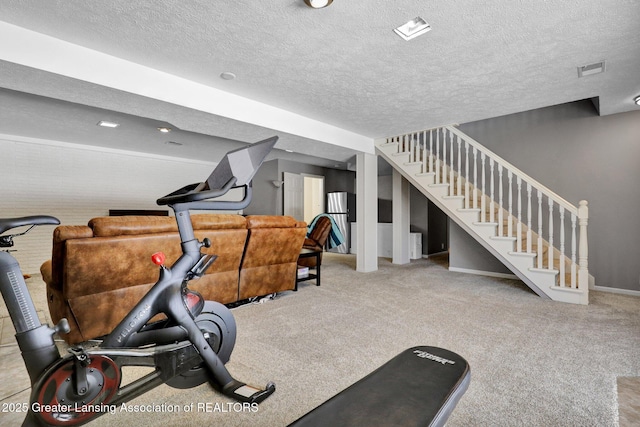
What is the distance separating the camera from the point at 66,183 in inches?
231

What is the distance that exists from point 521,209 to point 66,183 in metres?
7.88

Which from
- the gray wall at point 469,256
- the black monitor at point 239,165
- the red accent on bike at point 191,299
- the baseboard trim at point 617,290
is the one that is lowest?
the baseboard trim at point 617,290

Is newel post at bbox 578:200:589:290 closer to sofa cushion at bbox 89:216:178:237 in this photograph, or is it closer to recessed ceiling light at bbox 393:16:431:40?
recessed ceiling light at bbox 393:16:431:40

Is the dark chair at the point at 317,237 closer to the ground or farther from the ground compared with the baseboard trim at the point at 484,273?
farther from the ground

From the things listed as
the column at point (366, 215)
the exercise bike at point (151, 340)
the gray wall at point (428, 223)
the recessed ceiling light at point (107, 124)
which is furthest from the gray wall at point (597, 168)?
the recessed ceiling light at point (107, 124)

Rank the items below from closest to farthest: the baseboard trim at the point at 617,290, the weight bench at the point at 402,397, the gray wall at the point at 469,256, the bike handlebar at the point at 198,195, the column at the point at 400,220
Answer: the weight bench at the point at 402,397
the bike handlebar at the point at 198,195
the baseboard trim at the point at 617,290
the gray wall at the point at 469,256
the column at the point at 400,220

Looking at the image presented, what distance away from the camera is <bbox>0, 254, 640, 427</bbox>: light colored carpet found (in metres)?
1.53

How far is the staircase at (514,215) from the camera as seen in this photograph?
3.62 m

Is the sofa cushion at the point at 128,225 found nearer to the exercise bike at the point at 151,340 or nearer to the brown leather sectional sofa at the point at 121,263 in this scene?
the brown leather sectional sofa at the point at 121,263

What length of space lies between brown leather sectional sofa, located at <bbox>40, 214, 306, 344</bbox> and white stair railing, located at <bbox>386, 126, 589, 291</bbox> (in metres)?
3.14

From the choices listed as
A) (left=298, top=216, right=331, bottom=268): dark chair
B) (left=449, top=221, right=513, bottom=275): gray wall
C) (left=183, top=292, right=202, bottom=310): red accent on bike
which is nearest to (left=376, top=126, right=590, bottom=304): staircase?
(left=449, top=221, right=513, bottom=275): gray wall

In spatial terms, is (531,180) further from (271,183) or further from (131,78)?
(271,183)

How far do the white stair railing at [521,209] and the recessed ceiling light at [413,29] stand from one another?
2556 mm

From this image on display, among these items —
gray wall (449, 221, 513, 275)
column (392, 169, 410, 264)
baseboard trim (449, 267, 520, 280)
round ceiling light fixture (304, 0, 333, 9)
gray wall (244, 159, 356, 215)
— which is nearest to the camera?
round ceiling light fixture (304, 0, 333, 9)
